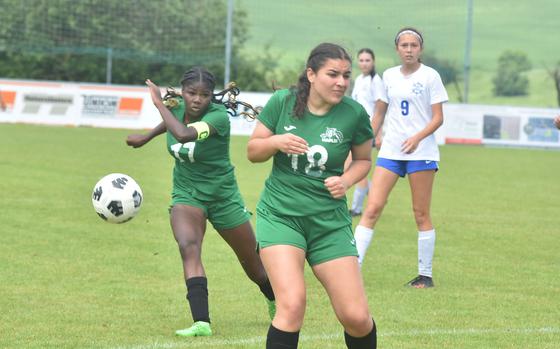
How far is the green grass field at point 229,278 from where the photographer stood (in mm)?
7621

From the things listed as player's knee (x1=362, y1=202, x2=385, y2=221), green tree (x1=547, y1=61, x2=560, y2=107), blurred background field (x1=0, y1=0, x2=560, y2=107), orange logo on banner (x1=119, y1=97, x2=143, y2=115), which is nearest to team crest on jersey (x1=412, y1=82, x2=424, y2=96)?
player's knee (x1=362, y1=202, x2=385, y2=221)

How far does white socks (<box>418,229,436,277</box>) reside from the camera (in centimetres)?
983

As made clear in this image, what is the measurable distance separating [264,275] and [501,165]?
19.3 meters

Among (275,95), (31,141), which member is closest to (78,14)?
(31,141)

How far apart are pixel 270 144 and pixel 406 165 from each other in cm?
417

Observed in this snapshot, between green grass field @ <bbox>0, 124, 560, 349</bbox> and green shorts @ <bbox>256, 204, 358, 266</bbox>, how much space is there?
4.62ft

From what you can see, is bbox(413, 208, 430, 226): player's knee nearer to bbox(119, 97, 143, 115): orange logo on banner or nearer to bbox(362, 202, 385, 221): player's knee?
bbox(362, 202, 385, 221): player's knee

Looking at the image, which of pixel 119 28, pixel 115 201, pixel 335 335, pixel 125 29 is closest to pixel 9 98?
pixel 119 28

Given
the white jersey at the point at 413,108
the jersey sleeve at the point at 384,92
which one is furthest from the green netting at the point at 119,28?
the white jersey at the point at 413,108

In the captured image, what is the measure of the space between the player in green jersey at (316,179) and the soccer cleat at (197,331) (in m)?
1.57

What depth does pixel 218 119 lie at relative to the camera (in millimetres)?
7738

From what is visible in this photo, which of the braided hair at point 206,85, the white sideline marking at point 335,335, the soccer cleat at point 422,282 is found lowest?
the white sideline marking at point 335,335

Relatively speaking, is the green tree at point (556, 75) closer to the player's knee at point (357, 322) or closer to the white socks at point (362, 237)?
the white socks at point (362, 237)

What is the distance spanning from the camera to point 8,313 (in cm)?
809
